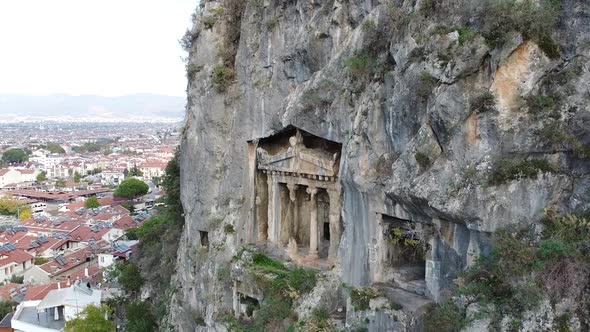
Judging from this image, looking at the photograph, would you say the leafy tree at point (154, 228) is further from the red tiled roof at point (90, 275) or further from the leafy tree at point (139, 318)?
the red tiled roof at point (90, 275)

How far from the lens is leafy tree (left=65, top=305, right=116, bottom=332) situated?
27.2 metres

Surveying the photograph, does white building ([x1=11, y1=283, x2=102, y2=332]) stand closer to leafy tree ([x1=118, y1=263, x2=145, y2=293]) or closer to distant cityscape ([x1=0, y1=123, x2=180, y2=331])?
distant cityscape ([x1=0, y1=123, x2=180, y2=331])

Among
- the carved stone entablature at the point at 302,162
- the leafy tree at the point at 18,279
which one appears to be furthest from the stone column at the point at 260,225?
the leafy tree at the point at 18,279

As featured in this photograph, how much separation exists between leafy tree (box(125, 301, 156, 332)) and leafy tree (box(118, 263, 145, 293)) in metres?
2.66

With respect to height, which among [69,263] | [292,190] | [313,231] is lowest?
[69,263]

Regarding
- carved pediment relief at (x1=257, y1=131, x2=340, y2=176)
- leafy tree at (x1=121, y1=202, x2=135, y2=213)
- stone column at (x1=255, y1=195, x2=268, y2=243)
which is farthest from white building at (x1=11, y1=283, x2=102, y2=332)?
leafy tree at (x1=121, y1=202, x2=135, y2=213)

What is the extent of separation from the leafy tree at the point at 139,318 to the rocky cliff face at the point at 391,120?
4.56 meters

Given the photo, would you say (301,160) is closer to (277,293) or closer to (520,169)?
(277,293)

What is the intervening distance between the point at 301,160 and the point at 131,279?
15.9 metres

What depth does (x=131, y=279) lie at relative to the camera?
3033cm

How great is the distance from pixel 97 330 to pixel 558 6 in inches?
966

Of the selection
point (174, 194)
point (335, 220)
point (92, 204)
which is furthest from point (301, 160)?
point (92, 204)

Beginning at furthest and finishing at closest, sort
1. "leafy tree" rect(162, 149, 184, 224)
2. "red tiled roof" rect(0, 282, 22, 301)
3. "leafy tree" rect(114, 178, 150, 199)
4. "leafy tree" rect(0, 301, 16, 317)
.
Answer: "leafy tree" rect(114, 178, 150, 199) → "red tiled roof" rect(0, 282, 22, 301) → "leafy tree" rect(0, 301, 16, 317) → "leafy tree" rect(162, 149, 184, 224)

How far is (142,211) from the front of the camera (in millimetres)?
67250
